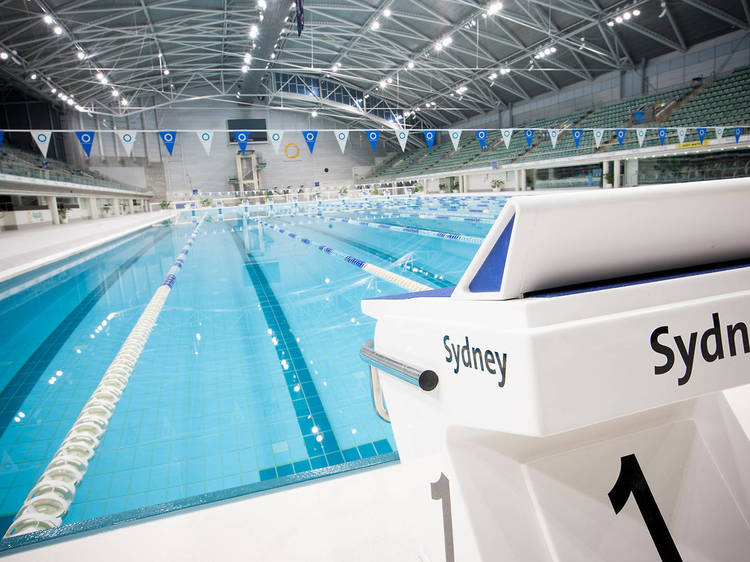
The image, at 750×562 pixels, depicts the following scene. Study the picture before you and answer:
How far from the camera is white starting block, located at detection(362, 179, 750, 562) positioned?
63cm

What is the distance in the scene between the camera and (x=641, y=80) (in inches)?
747

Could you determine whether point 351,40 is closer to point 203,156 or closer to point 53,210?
point 53,210

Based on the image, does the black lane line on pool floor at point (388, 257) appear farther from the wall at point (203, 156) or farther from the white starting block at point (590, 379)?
the wall at point (203, 156)

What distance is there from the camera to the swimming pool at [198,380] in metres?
2.14

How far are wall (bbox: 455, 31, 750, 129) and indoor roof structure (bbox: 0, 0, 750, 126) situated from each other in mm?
385

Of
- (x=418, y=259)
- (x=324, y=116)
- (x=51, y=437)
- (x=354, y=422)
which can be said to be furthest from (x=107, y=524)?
(x=324, y=116)

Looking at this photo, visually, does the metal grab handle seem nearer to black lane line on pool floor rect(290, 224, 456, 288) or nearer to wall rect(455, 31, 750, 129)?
black lane line on pool floor rect(290, 224, 456, 288)

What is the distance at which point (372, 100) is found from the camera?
1172 inches

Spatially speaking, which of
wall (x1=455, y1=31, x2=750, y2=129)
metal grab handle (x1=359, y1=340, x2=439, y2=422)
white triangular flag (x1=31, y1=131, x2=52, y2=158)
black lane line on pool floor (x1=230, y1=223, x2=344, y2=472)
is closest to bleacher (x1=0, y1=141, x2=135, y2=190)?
white triangular flag (x1=31, y1=131, x2=52, y2=158)

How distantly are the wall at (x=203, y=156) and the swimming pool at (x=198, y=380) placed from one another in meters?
24.9

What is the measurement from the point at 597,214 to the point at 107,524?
1.40m

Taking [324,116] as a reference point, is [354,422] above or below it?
below

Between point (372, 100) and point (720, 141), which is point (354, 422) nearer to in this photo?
point (720, 141)

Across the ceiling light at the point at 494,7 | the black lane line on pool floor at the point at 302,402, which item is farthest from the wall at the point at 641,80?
the black lane line on pool floor at the point at 302,402
